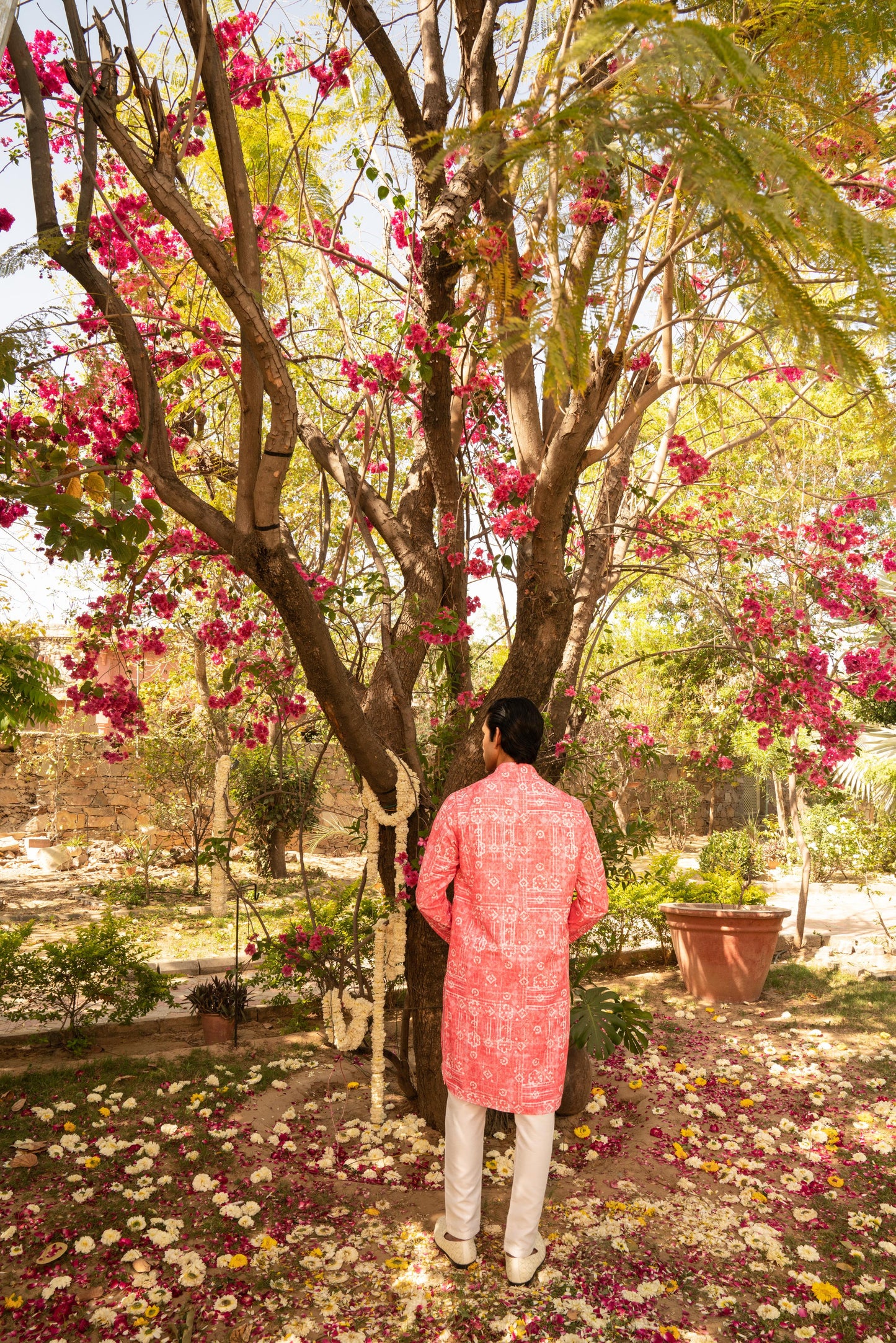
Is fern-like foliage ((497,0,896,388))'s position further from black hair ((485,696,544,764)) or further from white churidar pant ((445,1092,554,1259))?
white churidar pant ((445,1092,554,1259))

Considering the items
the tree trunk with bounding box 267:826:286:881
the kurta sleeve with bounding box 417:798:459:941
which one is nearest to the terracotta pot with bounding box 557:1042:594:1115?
the kurta sleeve with bounding box 417:798:459:941

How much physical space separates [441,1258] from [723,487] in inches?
156

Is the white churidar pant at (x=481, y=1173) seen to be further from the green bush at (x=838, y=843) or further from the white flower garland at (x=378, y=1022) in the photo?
the green bush at (x=838, y=843)

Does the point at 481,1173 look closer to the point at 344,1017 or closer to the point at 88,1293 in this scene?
the point at 88,1293

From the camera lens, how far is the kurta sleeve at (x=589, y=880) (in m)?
2.53

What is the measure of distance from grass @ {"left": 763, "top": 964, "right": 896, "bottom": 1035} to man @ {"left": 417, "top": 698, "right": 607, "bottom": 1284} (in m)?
3.12

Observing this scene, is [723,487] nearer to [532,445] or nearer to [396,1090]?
[532,445]

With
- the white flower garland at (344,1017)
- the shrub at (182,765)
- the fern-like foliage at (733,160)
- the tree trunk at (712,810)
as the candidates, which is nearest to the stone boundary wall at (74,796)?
the shrub at (182,765)

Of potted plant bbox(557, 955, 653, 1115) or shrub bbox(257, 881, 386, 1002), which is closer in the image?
potted plant bbox(557, 955, 653, 1115)

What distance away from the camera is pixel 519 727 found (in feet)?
8.32

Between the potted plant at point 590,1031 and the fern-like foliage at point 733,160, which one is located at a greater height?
the fern-like foliage at point 733,160

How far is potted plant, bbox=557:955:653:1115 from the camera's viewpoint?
321 cm

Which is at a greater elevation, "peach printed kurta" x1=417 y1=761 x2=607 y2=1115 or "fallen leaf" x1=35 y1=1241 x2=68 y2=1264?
"peach printed kurta" x1=417 y1=761 x2=607 y2=1115

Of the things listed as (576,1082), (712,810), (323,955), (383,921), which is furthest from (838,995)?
(712,810)
